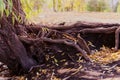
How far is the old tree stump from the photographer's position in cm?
325

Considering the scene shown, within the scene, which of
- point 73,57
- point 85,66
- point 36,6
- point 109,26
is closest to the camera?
point 85,66

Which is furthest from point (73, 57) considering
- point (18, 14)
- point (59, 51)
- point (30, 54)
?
point (18, 14)

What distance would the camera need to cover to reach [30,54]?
3.46 metres

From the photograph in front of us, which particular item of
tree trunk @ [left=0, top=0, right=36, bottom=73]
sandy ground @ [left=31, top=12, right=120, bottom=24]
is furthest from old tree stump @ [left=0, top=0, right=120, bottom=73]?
sandy ground @ [left=31, top=12, right=120, bottom=24]

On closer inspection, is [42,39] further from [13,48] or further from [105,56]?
[105,56]

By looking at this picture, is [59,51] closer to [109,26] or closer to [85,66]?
[85,66]

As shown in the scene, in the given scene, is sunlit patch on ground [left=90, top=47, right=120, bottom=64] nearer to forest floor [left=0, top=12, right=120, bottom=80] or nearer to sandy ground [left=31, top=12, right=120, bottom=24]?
forest floor [left=0, top=12, right=120, bottom=80]

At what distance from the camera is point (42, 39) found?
11.1ft

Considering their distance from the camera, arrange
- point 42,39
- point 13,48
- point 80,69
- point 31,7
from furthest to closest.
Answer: point 31,7, point 42,39, point 13,48, point 80,69

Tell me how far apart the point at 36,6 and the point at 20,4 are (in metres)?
0.64

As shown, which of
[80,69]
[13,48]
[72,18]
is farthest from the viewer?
[72,18]

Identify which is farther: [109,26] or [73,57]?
[109,26]

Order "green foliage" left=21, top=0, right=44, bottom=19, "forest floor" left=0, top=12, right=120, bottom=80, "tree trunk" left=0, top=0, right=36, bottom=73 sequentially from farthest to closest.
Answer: "green foliage" left=21, top=0, right=44, bottom=19 → "tree trunk" left=0, top=0, right=36, bottom=73 → "forest floor" left=0, top=12, right=120, bottom=80

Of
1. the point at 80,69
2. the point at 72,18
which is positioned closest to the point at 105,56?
the point at 80,69
